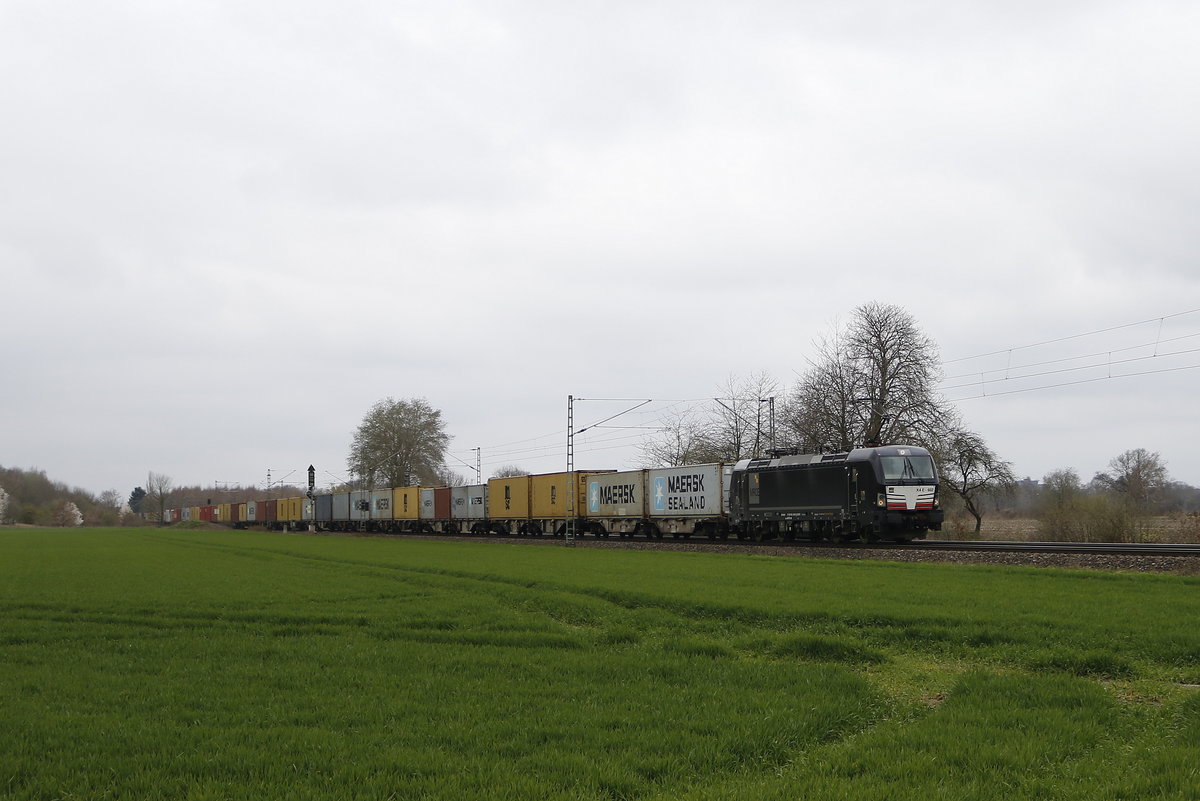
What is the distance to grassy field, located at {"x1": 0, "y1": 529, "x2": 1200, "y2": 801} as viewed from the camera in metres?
6.63

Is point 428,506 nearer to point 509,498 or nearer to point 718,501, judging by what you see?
point 509,498

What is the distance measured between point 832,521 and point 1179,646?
22.5 m

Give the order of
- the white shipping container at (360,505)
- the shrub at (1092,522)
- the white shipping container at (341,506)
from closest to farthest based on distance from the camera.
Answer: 1. the shrub at (1092,522)
2. the white shipping container at (360,505)
3. the white shipping container at (341,506)

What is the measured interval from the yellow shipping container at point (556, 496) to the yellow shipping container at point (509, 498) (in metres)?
0.86

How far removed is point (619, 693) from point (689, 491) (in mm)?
32567

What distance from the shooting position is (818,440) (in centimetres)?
5338

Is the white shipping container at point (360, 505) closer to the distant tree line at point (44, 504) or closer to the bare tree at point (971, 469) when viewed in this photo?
the bare tree at point (971, 469)

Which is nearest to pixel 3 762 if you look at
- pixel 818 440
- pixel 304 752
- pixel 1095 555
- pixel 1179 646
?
pixel 304 752

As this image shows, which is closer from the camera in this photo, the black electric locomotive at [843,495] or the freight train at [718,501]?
the black electric locomotive at [843,495]

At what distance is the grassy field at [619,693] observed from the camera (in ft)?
21.7

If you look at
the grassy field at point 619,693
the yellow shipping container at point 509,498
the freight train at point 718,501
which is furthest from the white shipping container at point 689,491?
the grassy field at point 619,693

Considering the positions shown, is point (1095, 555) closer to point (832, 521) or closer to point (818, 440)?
point (832, 521)

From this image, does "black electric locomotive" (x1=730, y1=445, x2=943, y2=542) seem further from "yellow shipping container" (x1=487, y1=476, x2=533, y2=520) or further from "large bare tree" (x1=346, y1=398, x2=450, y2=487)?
"large bare tree" (x1=346, y1=398, x2=450, y2=487)

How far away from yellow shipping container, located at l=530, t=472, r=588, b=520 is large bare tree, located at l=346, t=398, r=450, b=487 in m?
51.8
